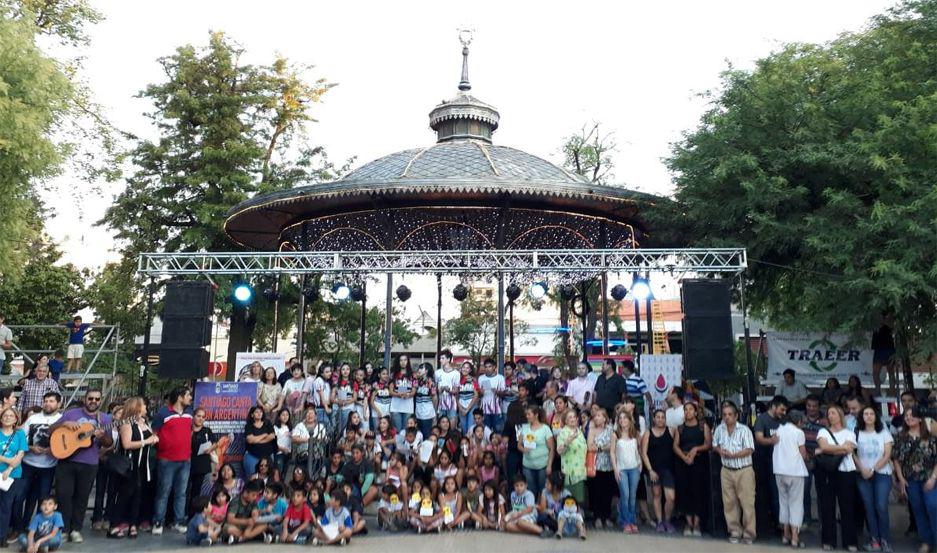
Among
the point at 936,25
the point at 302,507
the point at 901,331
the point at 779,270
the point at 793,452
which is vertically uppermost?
the point at 936,25

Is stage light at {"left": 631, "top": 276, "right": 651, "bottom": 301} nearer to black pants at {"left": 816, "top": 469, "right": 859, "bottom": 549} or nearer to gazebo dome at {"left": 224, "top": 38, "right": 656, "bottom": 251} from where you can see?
gazebo dome at {"left": 224, "top": 38, "right": 656, "bottom": 251}

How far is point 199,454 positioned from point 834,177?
10851 millimetres

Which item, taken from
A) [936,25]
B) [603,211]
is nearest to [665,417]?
[603,211]

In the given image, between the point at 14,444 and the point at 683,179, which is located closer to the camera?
the point at 14,444

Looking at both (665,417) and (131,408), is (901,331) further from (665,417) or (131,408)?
(131,408)

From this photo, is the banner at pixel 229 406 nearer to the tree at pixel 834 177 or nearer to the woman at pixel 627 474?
the woman at pixel 627 474

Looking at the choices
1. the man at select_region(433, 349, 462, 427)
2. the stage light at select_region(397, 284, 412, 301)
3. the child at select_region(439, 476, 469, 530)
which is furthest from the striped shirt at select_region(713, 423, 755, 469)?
the stage light at select_region(397, 284, 412, 301)

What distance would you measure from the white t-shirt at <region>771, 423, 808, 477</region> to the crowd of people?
16 mm

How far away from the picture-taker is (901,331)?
38.1 ft

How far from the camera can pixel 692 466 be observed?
827 centimetres

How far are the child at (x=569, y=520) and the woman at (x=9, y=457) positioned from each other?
234 inches

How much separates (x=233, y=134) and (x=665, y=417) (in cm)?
1706

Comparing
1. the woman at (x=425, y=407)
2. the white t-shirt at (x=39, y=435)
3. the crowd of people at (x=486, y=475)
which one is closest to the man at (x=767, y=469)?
the crowd of people at (x=486, y=475)

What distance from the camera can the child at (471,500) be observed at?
840 cm
